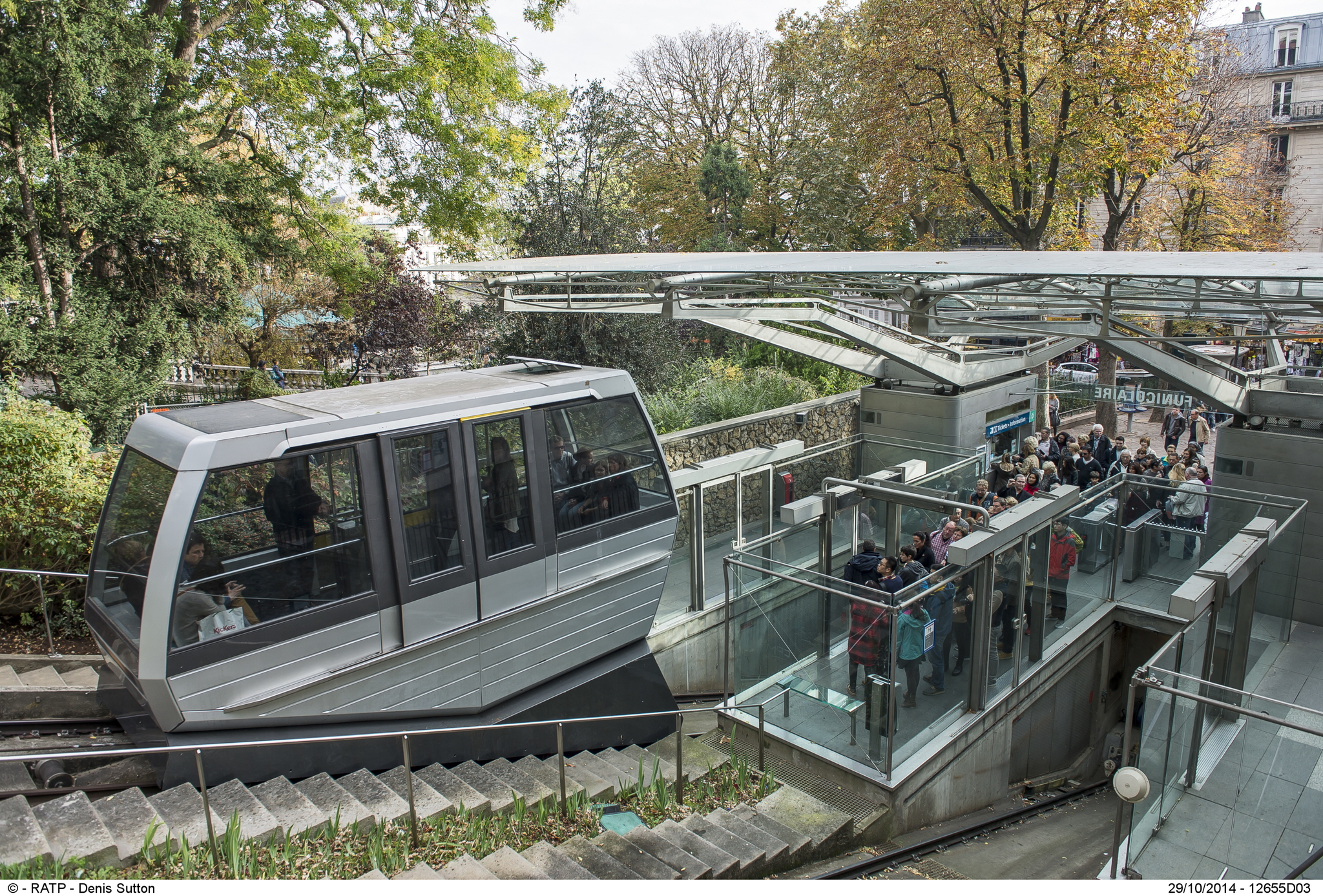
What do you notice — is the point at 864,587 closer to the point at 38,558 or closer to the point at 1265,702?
the point at 1265,702

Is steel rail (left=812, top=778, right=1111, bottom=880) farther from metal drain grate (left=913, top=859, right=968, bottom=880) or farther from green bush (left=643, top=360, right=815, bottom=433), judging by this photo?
green bush (left=643, top=360, right=815, bottom=433)

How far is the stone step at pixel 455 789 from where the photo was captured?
5523 millimetres

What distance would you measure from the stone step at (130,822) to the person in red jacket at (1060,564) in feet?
26.0

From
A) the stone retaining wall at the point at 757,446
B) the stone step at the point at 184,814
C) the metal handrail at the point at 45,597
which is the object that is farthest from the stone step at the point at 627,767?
the metal handrail at the point at 45,597

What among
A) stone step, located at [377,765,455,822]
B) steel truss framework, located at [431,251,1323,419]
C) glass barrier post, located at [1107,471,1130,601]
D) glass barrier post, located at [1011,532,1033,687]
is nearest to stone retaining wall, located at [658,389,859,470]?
steel truss framework, located at [431,251,1323,419]

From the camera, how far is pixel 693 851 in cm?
543

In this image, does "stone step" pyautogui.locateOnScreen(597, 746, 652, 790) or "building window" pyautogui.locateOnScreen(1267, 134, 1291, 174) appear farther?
"building window" pyautogui.locateOnScreen(1267, 134, 1291, 174)

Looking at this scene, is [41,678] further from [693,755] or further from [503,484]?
[693,755]

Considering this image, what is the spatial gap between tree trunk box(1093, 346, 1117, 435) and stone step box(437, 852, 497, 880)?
18623 mm

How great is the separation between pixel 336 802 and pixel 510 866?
135 cm

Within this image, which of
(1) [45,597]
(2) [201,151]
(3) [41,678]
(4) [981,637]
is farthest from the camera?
(2) [201,151]

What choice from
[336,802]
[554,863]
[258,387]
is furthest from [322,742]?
[258,387]

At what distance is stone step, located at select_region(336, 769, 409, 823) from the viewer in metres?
5.24

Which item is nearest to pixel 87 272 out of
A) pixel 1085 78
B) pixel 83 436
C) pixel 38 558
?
pixel 83 436
